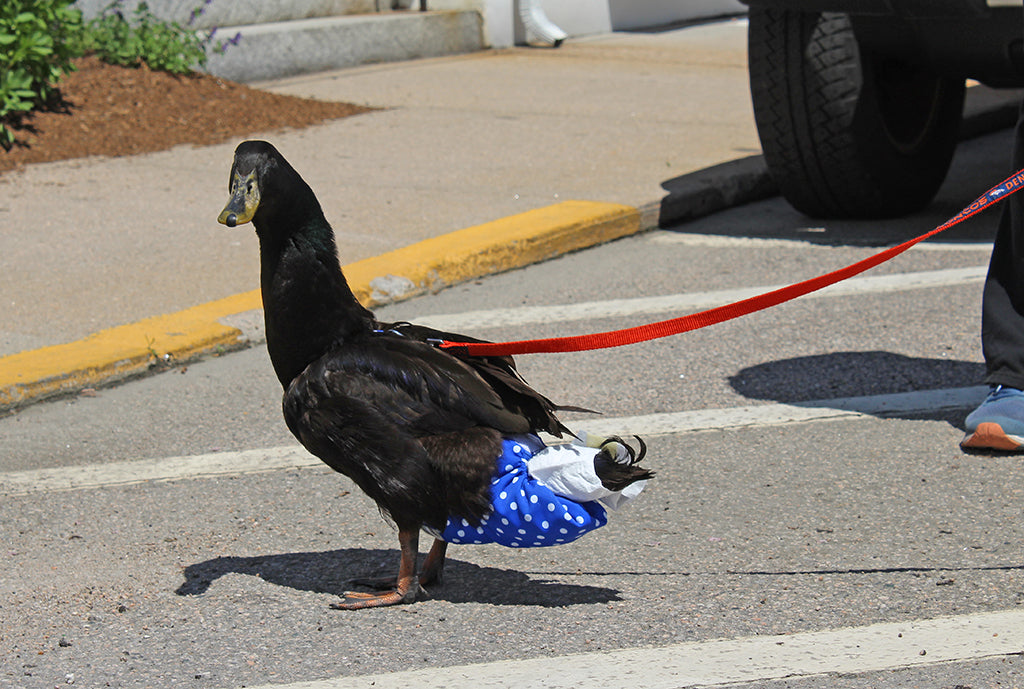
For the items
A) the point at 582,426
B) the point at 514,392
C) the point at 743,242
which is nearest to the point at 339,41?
the point at 743,242

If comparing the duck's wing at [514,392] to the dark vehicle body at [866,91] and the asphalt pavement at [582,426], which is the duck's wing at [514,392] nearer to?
the asphalt pavement at [582,426]

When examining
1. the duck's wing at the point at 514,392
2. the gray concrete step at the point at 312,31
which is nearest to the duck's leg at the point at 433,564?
the duck's wing at the point at 514,392

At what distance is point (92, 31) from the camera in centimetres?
962

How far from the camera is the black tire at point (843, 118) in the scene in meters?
6.66

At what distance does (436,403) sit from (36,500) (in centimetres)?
149

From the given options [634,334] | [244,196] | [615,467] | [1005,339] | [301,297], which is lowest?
[1005,339]

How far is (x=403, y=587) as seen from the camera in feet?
10.7

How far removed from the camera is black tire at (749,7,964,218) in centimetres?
666

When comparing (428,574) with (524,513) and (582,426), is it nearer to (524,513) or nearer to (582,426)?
(524,513)

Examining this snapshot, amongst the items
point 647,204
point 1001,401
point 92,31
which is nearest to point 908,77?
point 647,204

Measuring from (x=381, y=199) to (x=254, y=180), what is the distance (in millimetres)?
4369

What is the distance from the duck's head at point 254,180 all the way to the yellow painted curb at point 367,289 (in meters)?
2.06

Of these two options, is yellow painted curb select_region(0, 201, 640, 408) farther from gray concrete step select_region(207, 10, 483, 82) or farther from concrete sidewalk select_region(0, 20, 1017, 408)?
gray concrete step select_region(207, 10, 483, 82)

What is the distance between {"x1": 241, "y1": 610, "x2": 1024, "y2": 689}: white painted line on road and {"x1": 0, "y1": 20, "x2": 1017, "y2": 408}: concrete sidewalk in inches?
99.1
